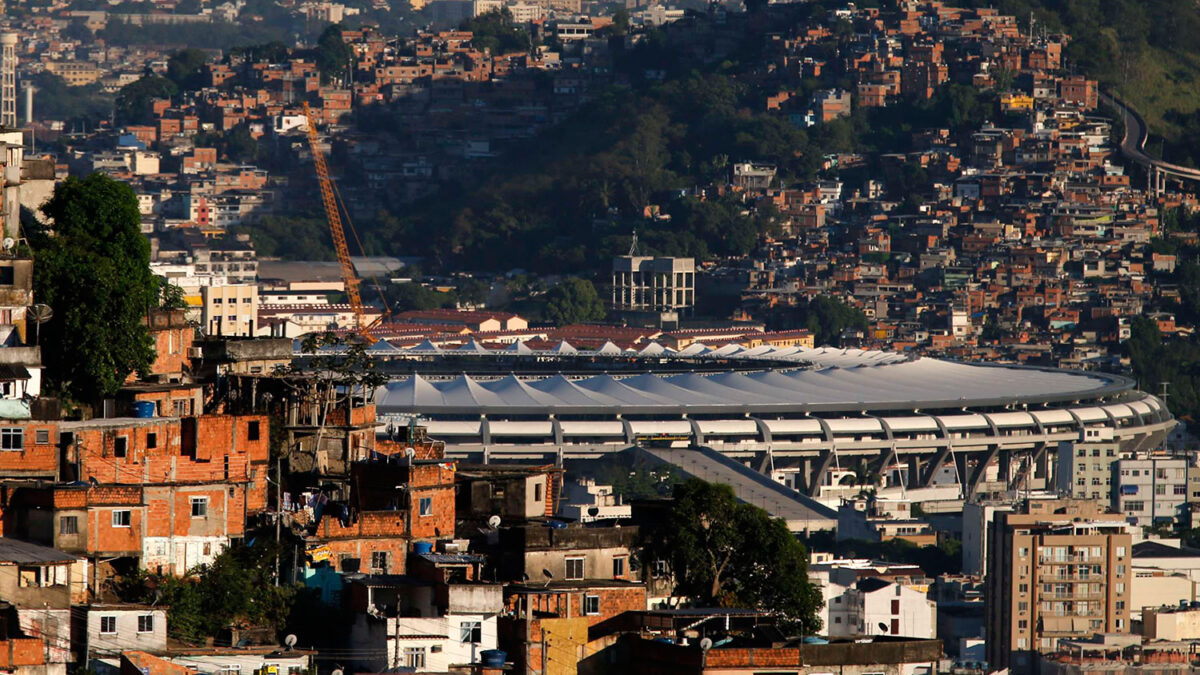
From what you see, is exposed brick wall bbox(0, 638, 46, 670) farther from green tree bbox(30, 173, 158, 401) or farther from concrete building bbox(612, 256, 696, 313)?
concrete building bbox(612, 256, 696, 313)

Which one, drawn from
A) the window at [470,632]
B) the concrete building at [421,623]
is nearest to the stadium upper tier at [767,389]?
the concrete building at [421,623]

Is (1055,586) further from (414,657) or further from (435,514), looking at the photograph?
(414,657)

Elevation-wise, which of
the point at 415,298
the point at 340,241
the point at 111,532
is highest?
the point at 111,532

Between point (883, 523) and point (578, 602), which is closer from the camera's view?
point (578, 602)

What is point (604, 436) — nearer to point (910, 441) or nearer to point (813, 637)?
point (910, 441)

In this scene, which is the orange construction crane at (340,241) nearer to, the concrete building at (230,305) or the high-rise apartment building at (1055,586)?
the concrete building at (230,305)

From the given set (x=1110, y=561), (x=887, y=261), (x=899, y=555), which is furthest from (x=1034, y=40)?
(x=1110, y=561)

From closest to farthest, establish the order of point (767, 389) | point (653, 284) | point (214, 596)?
point (214, 596)
point (767, 389)
point (653, 284)

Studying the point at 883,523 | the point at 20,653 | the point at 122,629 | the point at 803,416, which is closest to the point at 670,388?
the point at 803,416
